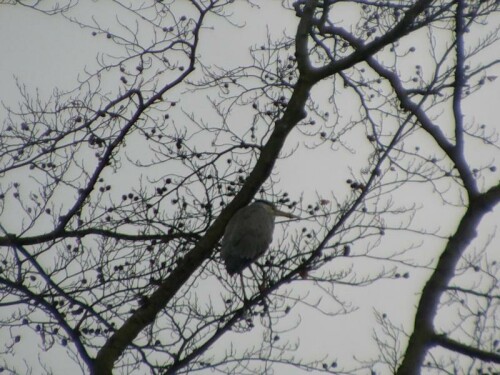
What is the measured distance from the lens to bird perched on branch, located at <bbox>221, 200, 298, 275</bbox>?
6.84 m

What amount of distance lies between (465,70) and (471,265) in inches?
68.4

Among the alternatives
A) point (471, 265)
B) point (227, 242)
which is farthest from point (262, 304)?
point (471, 265)

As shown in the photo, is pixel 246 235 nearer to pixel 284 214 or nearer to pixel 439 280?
pixel 284 214

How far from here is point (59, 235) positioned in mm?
7035

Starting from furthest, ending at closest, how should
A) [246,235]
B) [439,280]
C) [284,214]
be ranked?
1. [284,214]
2. [246,235]
3. [439,280]

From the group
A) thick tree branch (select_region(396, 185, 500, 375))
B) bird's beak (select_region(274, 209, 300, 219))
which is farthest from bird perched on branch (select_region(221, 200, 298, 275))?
thick tree branch (select_region(396, 185, 500, 375))

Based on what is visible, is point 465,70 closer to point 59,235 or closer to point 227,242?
point 227,242

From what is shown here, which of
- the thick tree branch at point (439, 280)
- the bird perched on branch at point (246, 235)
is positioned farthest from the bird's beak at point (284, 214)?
the thick tree branch at point (439, 280)

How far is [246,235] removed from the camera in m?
6.88

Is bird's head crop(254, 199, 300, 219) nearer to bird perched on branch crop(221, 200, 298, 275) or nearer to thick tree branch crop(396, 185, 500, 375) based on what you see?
bird perched on branch crop(221, 200, 298, 275)

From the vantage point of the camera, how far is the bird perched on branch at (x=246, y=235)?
6844mm

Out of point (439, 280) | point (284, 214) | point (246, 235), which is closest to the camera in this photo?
point (439, 280)

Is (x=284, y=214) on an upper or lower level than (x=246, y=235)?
upper

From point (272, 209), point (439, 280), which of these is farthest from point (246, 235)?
point (439, 280)
